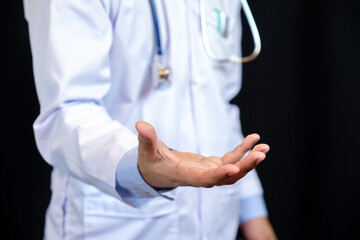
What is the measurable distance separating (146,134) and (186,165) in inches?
2.6

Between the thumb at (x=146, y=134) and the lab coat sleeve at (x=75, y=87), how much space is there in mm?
129

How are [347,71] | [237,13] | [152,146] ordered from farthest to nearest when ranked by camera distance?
[347,71] → [237,13] → [152,146]

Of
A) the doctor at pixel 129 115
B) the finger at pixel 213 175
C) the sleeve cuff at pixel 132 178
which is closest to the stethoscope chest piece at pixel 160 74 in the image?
the doctor at pixel 129 115

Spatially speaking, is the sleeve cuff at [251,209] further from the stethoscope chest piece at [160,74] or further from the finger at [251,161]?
the finger at [251,161]

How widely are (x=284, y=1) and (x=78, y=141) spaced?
3.05ft

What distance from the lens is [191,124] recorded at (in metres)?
0.79

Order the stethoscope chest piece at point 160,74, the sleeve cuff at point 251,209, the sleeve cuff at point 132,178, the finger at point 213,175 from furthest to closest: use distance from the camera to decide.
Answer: the sleeve cuff at point 251,209, the stethoscope chest piece at point 160,74, the sleeve cuff at point 132,178, the finger at point 213,175

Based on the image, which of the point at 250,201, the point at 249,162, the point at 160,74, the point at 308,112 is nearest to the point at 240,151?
the point at 249,162

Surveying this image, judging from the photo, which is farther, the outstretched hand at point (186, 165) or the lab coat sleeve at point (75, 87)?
the lab coat sleeve at point (75, 87)

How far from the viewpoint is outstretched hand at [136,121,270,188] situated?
0.44m

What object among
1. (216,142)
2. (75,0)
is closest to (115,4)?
(75,0)

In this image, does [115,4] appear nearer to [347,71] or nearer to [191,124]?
[191,124]

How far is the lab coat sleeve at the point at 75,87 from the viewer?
0.61m

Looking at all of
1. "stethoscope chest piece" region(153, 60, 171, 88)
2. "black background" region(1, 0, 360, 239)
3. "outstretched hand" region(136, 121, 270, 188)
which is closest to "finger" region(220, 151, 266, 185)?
"outstretched hand" region(136, 121, 270, 188)
